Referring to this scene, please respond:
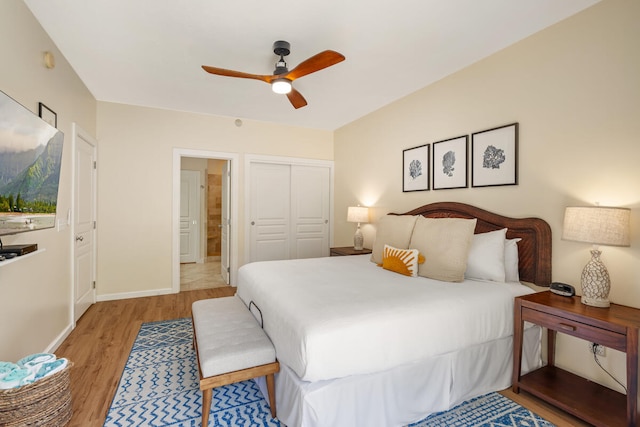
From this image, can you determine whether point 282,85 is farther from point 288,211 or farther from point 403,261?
point 288,211

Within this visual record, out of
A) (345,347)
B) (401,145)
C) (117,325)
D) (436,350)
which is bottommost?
(117,325)

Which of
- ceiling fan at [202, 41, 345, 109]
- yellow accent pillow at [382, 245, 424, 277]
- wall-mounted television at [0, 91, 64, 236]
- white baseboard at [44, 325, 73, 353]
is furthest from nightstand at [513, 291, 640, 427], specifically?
white baseboard at [44, 325, 73, 353]

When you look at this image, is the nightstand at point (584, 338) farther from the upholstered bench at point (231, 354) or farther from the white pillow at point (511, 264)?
the upholstered bench at point (231, 354)

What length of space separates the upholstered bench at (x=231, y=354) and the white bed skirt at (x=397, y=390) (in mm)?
118

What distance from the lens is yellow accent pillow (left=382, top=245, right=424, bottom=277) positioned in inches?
101

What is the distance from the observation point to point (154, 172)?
4.19 m

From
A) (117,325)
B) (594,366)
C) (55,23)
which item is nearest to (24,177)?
(55,23)

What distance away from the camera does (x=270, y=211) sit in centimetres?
498

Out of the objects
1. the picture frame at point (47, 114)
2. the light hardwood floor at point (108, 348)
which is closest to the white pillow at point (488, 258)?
the light hardwood floor at point (108, 348)

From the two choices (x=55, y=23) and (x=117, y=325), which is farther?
(x=117, y=325)

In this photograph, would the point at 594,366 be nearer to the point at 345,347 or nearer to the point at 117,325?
the point at 345,347

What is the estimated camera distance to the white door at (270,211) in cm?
486

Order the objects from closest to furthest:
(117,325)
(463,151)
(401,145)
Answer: (463,151), (117,325), (401,145)

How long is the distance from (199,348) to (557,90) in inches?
119
